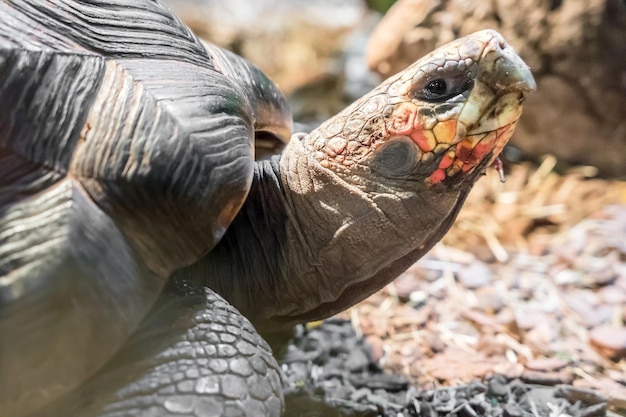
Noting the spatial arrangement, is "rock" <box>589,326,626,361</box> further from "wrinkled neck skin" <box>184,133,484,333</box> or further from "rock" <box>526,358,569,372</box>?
"wrinkled neck skin" <box>184,133,484,333</box>

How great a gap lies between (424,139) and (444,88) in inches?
6.6

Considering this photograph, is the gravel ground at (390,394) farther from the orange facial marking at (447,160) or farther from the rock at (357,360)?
the orange facial marking at (447,160)

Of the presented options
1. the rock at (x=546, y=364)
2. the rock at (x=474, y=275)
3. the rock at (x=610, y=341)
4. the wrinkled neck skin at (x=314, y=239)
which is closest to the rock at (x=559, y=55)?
the rock at (x=474, y=275)

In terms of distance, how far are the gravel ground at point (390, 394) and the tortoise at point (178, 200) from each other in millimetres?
338

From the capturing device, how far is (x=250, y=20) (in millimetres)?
8656

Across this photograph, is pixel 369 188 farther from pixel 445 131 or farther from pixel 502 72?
pixel 502 72

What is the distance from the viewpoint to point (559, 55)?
4.29 m

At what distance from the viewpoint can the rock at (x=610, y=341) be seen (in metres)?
2.59

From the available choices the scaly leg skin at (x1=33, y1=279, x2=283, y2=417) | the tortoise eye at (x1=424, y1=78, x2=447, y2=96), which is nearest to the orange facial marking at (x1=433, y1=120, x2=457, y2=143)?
the tortoise eye at (x1=424, y1=78, x2=447, y2=96)

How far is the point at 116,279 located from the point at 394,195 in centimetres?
87

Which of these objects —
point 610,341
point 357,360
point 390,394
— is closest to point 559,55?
point 610,341

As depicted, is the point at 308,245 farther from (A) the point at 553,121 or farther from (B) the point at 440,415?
(A) the point at 553,121

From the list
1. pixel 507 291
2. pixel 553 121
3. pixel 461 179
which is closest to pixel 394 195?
pixel 461 179

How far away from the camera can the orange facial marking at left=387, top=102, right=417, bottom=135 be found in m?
1.80
